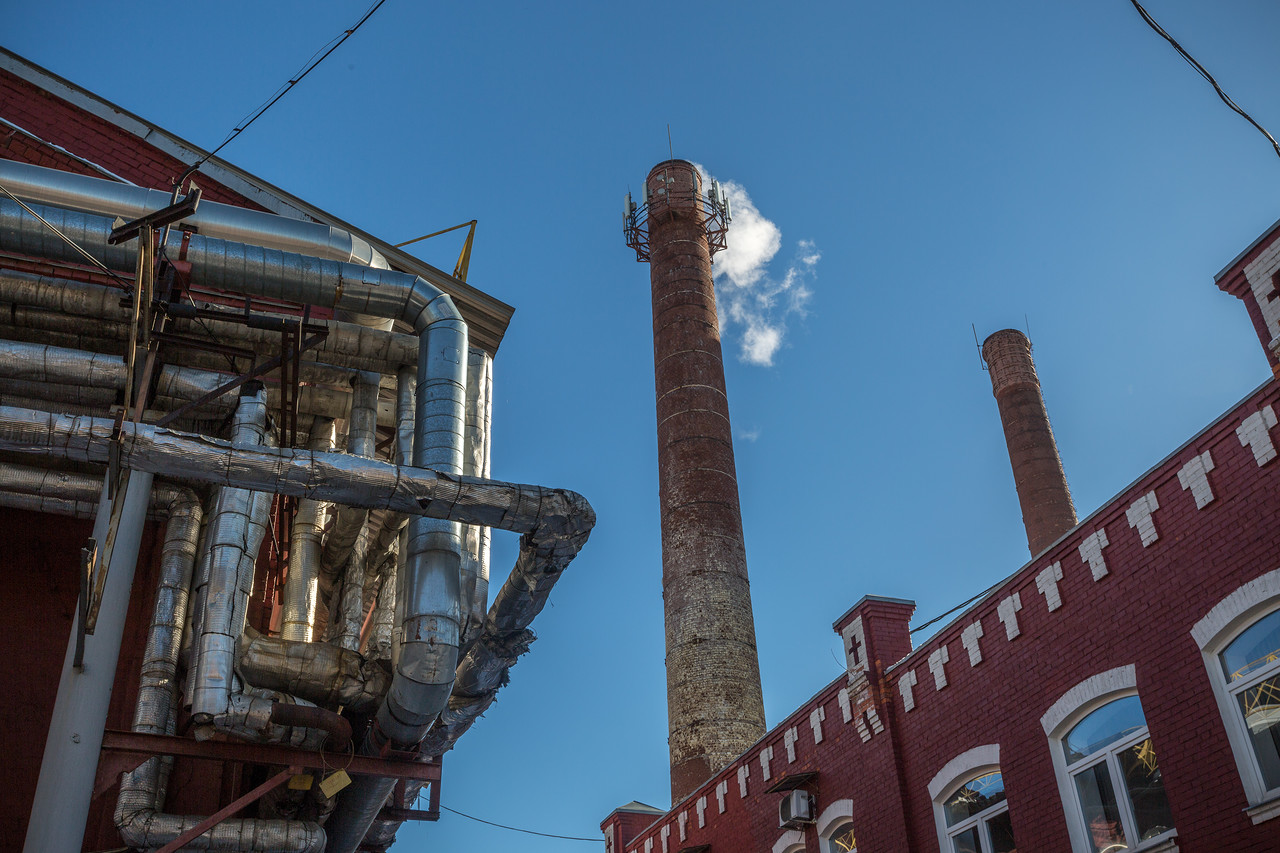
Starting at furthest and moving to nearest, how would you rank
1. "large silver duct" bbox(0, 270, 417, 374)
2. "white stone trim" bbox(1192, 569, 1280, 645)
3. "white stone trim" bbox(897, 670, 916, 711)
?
"large silver duct" bbox(0, 270, 417, 374) < "white stone trim" bbox(897, 670, 916, 711) < "white stone trim" bbox(1192, 569, 1280, 645)

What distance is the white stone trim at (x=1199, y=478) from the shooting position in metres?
8.73

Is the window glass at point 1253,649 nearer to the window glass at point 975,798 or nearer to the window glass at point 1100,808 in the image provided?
the window glass at point 1100,808

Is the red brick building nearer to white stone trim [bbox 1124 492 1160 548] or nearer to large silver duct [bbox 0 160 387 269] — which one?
white stone trim [bbox 1124 492 1160 548]

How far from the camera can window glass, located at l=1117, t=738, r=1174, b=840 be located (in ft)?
29.2

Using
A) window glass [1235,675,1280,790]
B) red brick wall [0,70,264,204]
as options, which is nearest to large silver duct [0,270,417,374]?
red brick wall [0,70,264,204]

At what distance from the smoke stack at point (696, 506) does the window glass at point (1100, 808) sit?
438 inches

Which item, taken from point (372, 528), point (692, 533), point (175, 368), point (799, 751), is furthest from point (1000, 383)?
point (175, 368)

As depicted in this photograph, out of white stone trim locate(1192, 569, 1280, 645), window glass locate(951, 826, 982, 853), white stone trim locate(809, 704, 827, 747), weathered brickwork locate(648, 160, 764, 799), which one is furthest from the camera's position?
weathered brickwork locate(648, 160, 764, 799)

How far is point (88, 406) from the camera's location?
13.0 meters

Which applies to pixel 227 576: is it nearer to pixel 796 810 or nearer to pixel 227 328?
pixel 227 328

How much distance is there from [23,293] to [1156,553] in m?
12.4

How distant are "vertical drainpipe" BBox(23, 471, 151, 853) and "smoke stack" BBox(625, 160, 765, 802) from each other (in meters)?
12.6

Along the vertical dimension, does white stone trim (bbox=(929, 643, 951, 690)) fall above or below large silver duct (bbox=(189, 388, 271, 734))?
below

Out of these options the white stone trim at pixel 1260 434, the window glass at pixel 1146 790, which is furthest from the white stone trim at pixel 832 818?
the white stone trim at pixel 1260 434
